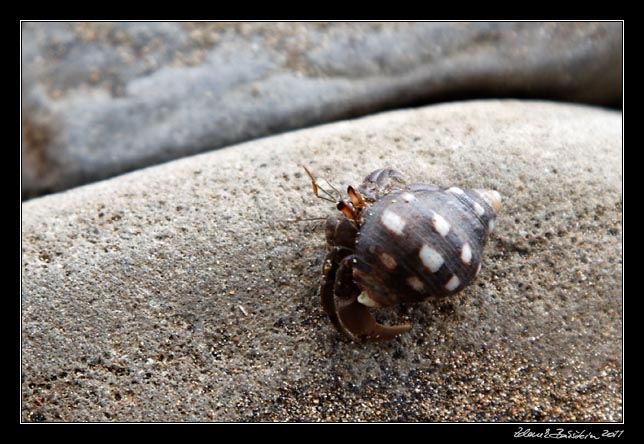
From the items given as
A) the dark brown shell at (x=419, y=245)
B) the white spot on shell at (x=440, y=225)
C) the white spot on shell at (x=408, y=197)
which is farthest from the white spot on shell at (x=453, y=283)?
the white spot on shell at (x=408, y=197)

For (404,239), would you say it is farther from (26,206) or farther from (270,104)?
(26,206)

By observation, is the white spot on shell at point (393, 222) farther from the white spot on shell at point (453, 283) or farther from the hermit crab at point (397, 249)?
the white spot on shell at point (453, 283)

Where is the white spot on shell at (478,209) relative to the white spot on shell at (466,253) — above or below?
above

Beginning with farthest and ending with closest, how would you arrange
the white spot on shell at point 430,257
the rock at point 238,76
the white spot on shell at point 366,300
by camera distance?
the rock at point 238,76 → the white spot on shell at point 366,300 → the white spot on shell at point 430,257

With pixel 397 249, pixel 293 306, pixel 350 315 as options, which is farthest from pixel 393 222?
pixel 293 306

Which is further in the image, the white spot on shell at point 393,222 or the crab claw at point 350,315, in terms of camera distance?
the crab claw at point 350,315

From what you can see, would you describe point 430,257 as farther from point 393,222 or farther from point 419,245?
point 393,222
